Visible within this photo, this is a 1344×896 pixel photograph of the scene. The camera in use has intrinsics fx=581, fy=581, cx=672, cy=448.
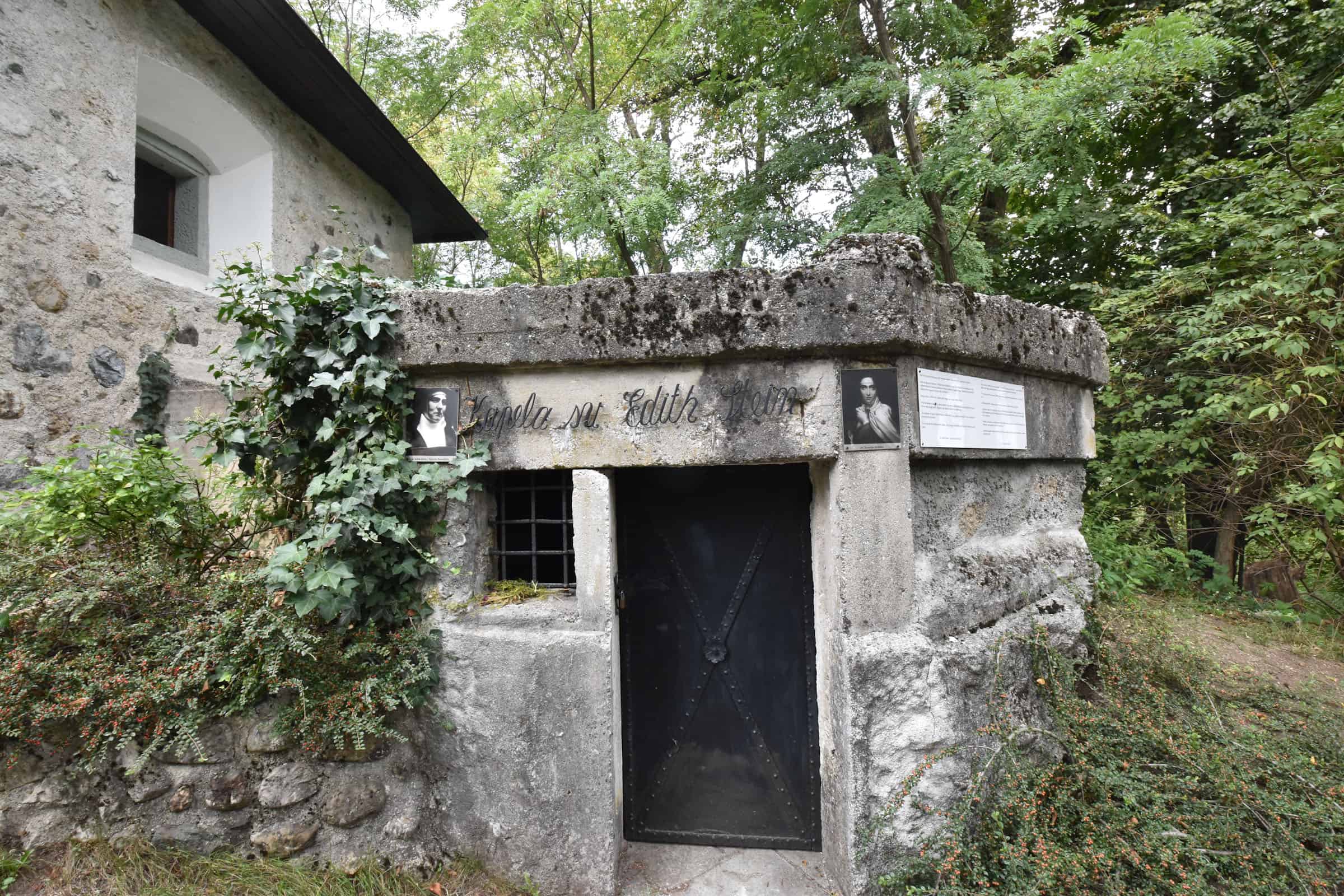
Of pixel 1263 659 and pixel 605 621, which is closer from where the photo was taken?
pixel 605 621

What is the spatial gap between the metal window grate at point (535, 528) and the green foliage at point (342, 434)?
0.34 metres

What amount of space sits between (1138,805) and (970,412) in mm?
1628

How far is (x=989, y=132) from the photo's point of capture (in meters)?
5.24

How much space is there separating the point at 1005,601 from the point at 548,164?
6.70m

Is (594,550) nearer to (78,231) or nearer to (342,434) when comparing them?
(342,434)

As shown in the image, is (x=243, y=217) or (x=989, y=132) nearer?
(x=243, y=217)

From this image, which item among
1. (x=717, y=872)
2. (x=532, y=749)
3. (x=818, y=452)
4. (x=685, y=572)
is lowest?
(x=717, y=872)

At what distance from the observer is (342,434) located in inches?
98.5

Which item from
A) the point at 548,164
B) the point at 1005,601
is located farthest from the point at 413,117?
the point at 1005,601

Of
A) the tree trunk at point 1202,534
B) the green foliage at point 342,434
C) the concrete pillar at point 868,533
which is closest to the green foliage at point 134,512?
the green foliage at point 342,434

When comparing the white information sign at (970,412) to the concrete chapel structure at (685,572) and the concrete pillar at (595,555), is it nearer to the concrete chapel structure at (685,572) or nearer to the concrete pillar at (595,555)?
the concrete chapel structure at (685,572)

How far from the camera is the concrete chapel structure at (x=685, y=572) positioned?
2.30 meters

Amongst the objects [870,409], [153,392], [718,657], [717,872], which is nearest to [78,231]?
[153,392]

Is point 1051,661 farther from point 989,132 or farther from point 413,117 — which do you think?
point 413,117
